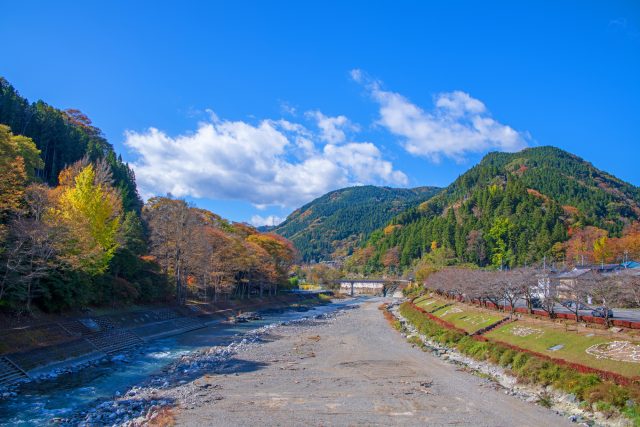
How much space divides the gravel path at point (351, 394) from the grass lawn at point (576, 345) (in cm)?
531

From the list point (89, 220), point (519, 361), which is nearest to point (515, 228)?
point (519, 361)

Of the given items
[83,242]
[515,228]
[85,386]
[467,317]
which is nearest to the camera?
[85,386]

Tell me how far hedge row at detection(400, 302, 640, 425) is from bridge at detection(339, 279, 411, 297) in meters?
102

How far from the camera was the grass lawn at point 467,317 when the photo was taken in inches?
1678

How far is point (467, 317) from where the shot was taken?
1943 inches

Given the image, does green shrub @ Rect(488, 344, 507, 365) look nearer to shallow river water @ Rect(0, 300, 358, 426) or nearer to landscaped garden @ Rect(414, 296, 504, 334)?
landscaped garden @ Rect(414, 296, 504, 334)

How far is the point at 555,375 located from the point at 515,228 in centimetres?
11457

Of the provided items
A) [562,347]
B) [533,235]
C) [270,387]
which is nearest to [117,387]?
[270,387]

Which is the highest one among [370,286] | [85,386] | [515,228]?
[515,228]

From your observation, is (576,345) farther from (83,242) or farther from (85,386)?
(83,242)

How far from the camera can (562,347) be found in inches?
1084

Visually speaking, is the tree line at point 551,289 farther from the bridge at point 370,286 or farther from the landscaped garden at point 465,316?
the bridge at point 370,286

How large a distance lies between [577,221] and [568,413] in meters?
121

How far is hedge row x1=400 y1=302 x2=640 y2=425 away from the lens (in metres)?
18.5
